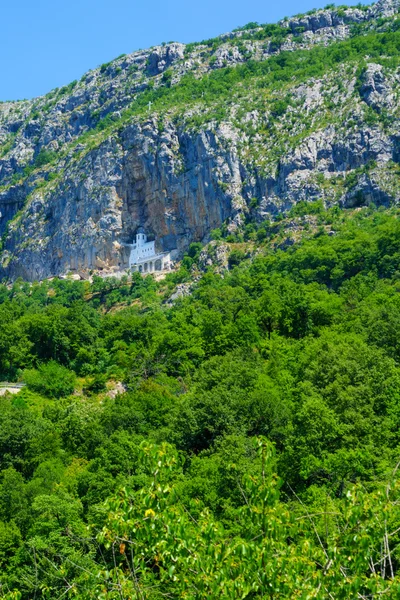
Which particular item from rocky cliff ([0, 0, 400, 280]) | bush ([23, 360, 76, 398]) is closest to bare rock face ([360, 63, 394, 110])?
rocky cliff ([0, 0, 400, 280])

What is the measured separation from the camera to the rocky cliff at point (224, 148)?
110m

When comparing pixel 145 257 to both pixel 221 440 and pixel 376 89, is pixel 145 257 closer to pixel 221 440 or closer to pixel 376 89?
pixel 376 89

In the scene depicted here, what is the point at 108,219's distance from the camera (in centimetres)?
12762

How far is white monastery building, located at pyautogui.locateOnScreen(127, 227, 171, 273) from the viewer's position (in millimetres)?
119812

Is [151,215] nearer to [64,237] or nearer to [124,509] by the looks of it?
[64,237]

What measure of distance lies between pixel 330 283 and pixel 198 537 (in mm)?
64392

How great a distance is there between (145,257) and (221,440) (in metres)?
92.8

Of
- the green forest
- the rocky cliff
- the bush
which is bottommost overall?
the bush

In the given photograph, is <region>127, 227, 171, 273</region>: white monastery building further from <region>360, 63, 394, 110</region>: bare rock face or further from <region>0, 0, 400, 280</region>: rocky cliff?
<region>360, 63, 394, 110</region>: bare rock face

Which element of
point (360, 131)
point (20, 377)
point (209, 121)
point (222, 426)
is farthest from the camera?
point (209, 121)

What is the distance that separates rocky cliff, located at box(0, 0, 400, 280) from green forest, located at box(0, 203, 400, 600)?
23.5 meters

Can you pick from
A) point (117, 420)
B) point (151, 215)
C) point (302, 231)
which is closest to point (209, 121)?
point (151, 215)

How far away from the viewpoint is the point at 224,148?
387 feet

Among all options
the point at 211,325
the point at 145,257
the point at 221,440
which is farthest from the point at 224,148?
the point at 221,440
